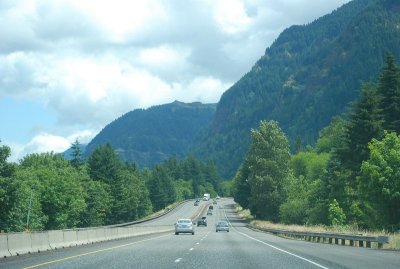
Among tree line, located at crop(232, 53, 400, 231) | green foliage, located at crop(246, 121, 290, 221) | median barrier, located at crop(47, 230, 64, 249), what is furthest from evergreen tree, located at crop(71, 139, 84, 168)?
median barrier, located at crop(47, 230, 64, 249)

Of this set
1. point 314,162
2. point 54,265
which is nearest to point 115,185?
point 314,162

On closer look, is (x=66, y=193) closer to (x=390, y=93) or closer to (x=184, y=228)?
(x=184, y=228)

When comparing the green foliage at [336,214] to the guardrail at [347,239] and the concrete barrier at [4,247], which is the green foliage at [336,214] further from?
the concrete barrier at [4,247]

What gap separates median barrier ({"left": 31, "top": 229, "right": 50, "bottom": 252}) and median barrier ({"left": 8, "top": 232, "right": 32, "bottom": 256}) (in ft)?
1.65

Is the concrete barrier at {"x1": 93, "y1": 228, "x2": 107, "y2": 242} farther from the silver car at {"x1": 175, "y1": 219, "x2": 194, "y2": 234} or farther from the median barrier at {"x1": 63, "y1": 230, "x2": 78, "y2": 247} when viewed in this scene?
the silver car at {"x1": 175, "y1": 219, "x2": 194, "y2": 234}

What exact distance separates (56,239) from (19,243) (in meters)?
6.01

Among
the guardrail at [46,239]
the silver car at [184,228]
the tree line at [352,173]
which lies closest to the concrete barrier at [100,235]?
the guardrail at [46,239]

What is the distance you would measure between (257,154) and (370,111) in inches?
1913

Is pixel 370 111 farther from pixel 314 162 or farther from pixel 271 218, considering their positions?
pixel 314 162

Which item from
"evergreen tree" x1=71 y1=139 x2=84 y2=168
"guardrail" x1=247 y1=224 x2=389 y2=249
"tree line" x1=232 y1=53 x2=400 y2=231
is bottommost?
"guardrail" x1=247 y1=224 x2=389 y2=249

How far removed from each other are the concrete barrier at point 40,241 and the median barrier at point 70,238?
11.2 feet

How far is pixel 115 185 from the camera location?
135 metres

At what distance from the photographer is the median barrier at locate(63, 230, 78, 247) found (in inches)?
1277

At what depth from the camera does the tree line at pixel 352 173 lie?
53.3 meters
